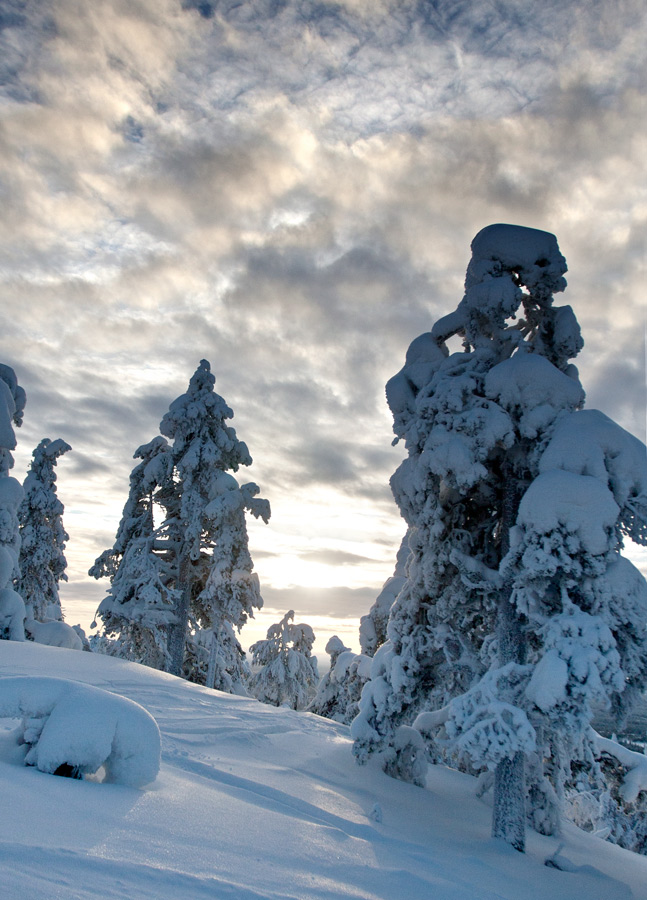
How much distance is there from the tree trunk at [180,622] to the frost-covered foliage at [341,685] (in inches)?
228

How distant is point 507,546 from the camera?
9367 mm

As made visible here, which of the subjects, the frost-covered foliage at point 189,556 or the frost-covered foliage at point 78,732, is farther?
the frost-covered foliage at point 189,556

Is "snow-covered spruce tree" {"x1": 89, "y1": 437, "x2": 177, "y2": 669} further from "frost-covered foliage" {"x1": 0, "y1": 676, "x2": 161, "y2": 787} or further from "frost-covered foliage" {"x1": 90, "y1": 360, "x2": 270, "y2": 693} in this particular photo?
"frost-covered foliage" {"x1": 0, "y1": 676, "x2": 161, "y2": 787}

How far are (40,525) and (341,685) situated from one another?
16.0 m

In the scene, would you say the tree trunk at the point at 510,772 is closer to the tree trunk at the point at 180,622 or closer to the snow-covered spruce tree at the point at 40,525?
the tree trunk at the point at 180,622

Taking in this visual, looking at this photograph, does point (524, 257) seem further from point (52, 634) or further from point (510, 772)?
point (52, 634)

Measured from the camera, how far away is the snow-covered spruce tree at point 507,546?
24.3 ft

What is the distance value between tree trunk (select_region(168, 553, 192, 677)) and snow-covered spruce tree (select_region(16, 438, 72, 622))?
29.9 ft

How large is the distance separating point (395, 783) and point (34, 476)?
22.1m

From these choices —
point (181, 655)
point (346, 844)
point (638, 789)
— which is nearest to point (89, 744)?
point (346, 844)

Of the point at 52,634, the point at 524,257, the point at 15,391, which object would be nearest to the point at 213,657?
the point at 52,634

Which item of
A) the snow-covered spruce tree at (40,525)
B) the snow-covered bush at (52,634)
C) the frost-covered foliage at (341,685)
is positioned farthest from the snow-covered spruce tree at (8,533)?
the frost-covered foliage at (341,685)

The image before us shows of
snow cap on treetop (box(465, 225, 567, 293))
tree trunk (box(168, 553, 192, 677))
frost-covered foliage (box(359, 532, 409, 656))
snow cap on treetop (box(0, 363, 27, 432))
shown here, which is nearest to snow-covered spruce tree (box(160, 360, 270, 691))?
tree trunk (box(168, 553, 192, 677))

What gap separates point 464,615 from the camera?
31.7 ft
